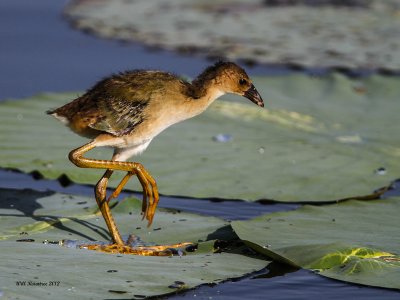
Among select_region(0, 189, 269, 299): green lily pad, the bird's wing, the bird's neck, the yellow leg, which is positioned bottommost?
select_region(0, 189, 269, 299): green lily pad

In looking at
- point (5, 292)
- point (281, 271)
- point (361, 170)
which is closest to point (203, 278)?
point (281, 271)

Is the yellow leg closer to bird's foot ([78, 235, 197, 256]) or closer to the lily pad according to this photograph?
bird's foot ([78, 235, 197, 256])

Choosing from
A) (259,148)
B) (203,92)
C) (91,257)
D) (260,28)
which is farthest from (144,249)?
(260,28)

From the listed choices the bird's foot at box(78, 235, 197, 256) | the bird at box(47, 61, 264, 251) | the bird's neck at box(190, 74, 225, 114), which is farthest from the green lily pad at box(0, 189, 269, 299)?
the bird's neck at box(190, 74, 225, 114)

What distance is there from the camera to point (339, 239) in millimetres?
5059

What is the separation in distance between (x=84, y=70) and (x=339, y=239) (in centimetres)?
520

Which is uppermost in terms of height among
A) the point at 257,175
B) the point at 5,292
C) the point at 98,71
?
the point at 98,71

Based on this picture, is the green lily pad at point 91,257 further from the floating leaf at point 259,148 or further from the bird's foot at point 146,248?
the floating leaf at point 259,148

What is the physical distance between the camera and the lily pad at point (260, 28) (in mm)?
9672

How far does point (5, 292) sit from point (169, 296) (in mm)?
742

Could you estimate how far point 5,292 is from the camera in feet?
13.3

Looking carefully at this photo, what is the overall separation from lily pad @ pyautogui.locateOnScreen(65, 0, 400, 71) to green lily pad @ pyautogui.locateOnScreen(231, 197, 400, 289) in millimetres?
3827

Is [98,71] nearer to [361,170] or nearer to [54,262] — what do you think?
[361,170]

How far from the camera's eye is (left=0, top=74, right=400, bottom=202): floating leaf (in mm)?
6352
